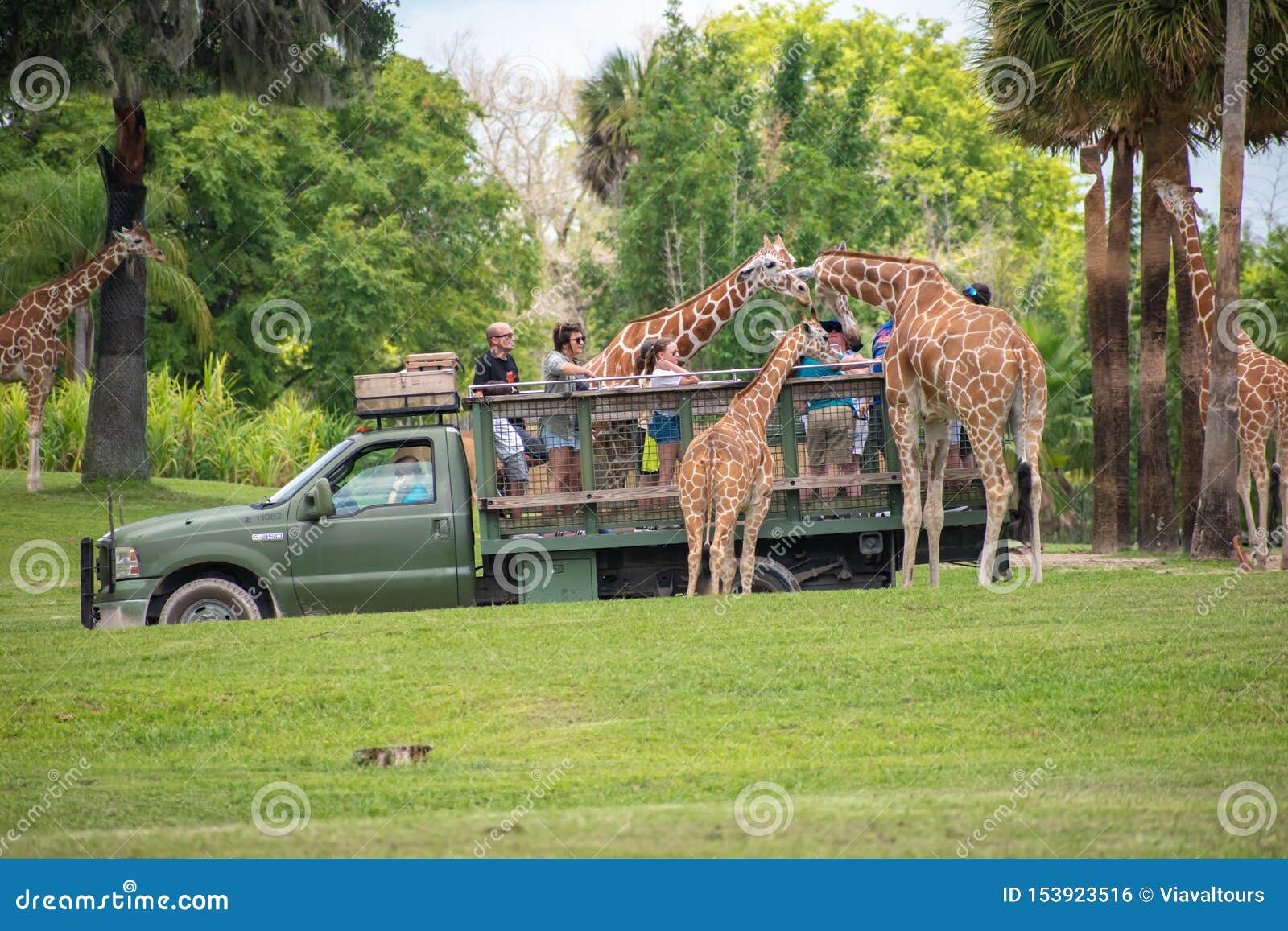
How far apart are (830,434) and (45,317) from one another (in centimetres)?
1277

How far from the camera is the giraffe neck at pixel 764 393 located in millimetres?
11984

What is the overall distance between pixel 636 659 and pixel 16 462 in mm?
17537

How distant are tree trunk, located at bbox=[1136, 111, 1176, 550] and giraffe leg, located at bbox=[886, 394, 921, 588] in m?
7.24

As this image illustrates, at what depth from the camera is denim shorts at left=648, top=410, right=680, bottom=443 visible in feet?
40.0

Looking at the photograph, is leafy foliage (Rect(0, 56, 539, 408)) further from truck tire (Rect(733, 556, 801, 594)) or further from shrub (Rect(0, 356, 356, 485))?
truck tire (Rect(733, 556, 801, 594))

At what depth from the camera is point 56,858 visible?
6355 mm

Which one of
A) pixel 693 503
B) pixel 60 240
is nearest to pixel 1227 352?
pixel 693 503

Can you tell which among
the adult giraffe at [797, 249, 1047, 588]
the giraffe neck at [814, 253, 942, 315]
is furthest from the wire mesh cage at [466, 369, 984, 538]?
the giraffe neck at [814, 253, 942, 315]

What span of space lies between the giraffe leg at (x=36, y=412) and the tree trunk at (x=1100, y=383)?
47.8ft

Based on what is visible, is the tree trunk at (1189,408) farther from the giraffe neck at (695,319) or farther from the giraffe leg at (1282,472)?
A: the giraffe neck at (695,319)

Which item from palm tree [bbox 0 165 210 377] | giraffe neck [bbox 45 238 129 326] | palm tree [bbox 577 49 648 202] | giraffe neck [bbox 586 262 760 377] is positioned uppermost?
palm tree [bbox 577 49 648 202]

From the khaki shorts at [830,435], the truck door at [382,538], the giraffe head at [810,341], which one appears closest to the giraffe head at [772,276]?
the giraffe head at [810,341]

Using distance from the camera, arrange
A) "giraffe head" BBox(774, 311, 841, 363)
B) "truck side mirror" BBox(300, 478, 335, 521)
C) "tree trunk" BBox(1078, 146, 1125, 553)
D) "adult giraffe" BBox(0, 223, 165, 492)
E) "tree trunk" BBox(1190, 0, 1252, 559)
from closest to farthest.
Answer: "truck side mirror" BBox(300, 478, 335, 521), "giraffe head" BBox(774, 311, 841, 363), "tree trunk" BBox(1190, 0, 1252, 559), "tree trunk" BBox(1078, 146, 1125, 553), "adult giraffe" BBox(0, 223, 165, 492)

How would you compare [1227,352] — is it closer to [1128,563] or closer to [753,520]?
[1128,563]
